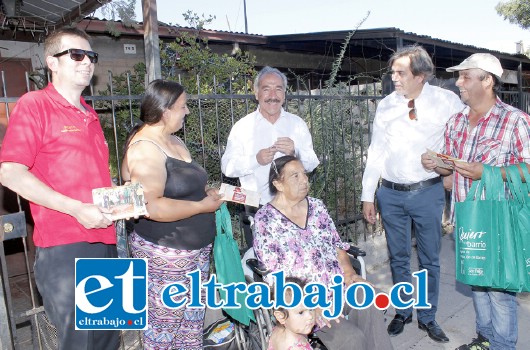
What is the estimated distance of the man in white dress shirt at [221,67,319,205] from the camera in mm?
3547

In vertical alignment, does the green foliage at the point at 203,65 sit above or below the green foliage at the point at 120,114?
above

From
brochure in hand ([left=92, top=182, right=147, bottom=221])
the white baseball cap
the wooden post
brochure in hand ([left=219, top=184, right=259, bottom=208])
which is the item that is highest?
the wooden post

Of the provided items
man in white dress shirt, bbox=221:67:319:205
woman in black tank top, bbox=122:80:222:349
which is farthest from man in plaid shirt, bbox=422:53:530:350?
woman in black tank top, bbox=122:80:222:349

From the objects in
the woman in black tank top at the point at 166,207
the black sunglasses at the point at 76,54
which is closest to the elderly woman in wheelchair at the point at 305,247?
the woman in black tank top at the point at 166,207

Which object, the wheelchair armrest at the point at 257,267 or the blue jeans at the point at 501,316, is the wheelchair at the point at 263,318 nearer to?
the wheelchair armrest at the point at 257,267

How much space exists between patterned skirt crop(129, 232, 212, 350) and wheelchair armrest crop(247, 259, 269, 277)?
0.97ft

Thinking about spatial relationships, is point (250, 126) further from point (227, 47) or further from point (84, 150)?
point (227, 47)

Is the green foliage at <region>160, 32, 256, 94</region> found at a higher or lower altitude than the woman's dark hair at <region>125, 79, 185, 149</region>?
higher

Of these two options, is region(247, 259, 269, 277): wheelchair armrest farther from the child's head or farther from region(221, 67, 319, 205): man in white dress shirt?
region(221, 67, 319, 205): man in white dress shirt

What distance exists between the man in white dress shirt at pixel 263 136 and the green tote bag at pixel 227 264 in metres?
0.73

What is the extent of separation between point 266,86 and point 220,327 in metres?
1.88

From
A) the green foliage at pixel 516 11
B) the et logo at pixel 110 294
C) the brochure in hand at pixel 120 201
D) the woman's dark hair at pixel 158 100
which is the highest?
the green foliage at pixel 516 11

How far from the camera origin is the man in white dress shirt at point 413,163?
3.46m

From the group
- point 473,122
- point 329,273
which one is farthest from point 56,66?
point 473,122
